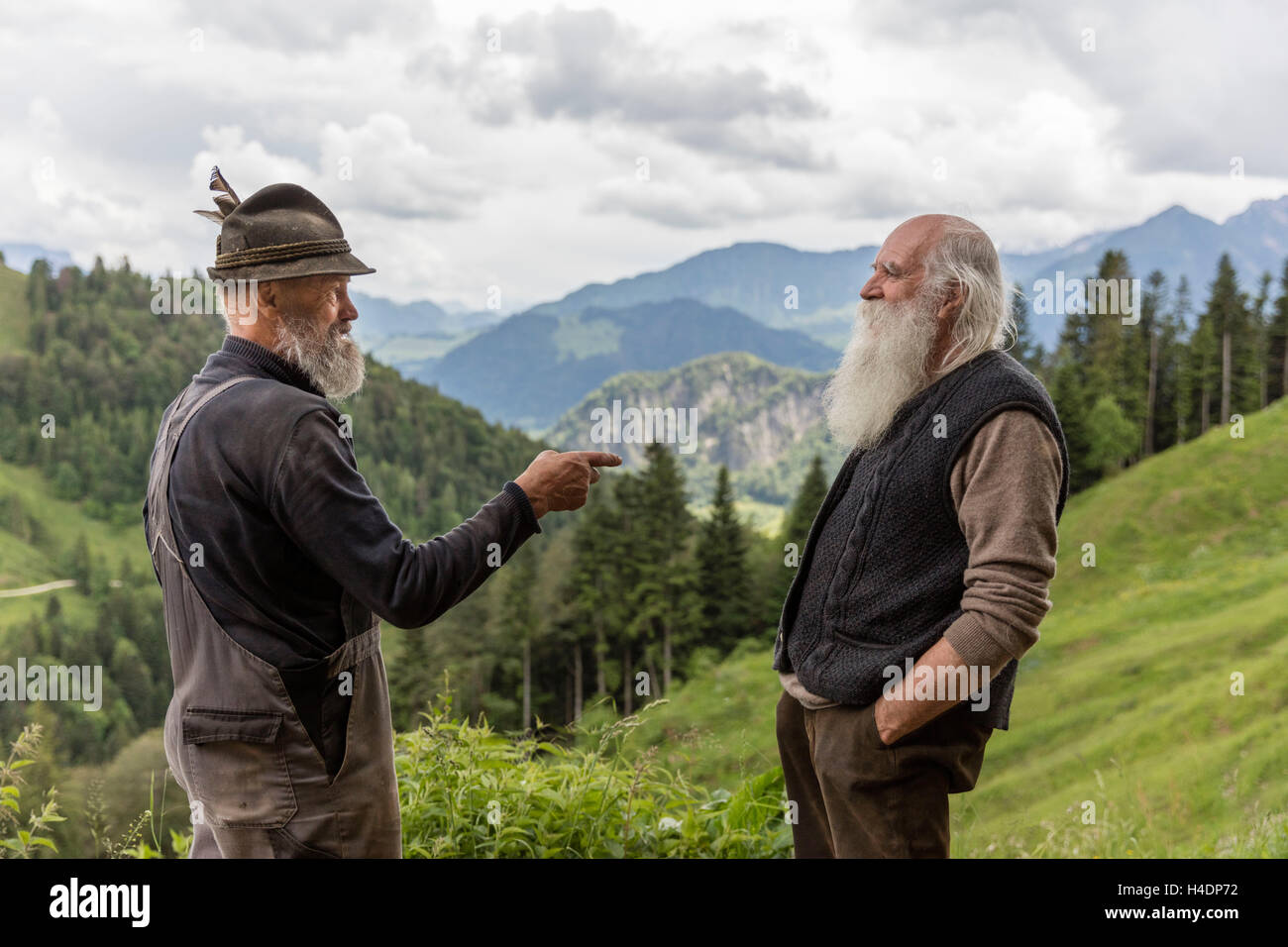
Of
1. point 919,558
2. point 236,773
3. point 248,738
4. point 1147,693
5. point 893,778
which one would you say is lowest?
point 1147,693

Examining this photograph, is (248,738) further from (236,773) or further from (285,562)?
(285,562)

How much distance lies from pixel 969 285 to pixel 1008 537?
94 cm

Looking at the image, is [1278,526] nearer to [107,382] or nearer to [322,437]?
[322,437]

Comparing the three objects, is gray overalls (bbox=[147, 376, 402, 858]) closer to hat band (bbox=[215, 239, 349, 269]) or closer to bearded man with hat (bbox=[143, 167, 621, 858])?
bearded man with hat (bbox=[143, 167, 621, 858])

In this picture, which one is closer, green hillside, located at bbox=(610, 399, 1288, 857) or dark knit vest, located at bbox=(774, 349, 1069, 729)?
dark knit vest, located at bbox=(774, 349, 1069, 729)

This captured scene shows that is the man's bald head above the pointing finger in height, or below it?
above

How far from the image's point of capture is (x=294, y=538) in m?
2.70

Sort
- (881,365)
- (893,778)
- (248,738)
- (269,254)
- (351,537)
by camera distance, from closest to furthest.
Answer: (351,537), (248,738), (269,254), (893,778), (881,365)

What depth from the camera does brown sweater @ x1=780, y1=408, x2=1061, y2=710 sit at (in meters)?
2.83

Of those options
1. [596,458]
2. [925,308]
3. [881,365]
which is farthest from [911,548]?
[596,458]

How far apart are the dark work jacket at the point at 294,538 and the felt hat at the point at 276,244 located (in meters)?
0.38

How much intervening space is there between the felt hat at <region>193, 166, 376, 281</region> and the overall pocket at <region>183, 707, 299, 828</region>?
132cm

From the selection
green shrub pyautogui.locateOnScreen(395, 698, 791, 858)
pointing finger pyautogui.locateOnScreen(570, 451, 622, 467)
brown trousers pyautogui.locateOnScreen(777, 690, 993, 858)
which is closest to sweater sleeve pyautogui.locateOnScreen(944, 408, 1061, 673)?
brown trousers pyautogui.locateOnScreen(777, 690, 993, 858)

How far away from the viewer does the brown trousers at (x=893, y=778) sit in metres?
3.11
